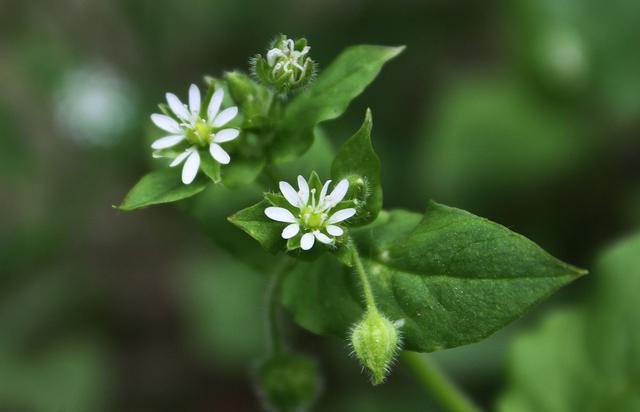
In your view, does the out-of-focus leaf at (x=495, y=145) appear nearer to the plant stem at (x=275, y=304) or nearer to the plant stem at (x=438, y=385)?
the plant stem at (x=438, y=385)

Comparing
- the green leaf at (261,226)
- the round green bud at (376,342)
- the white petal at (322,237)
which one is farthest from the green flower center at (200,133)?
the round green bud at (376,342)

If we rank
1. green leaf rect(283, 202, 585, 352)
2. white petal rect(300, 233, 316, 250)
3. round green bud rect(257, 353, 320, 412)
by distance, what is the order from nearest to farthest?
green leaf rect(283, 202, 585, 352) → white petal rect(300, 233, 316, 250) → round green bud rect(257, 353, 320, 412)

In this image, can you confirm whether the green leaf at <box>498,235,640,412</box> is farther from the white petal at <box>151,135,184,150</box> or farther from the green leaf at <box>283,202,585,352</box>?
the white petal at <box>151,135,184,150</box>

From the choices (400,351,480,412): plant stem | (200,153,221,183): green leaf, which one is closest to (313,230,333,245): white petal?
(200,153,221,183): green leaf

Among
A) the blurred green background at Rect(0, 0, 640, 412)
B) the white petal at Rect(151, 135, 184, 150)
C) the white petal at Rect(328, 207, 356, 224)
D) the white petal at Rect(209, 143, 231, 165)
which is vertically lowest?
the blurred green background at Rect(0, 0, 640, 412)

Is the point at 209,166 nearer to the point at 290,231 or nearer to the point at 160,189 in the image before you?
the point at 160,189

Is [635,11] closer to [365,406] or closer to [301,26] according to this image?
[301,26]

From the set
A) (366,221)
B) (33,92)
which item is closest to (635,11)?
(366,221)
